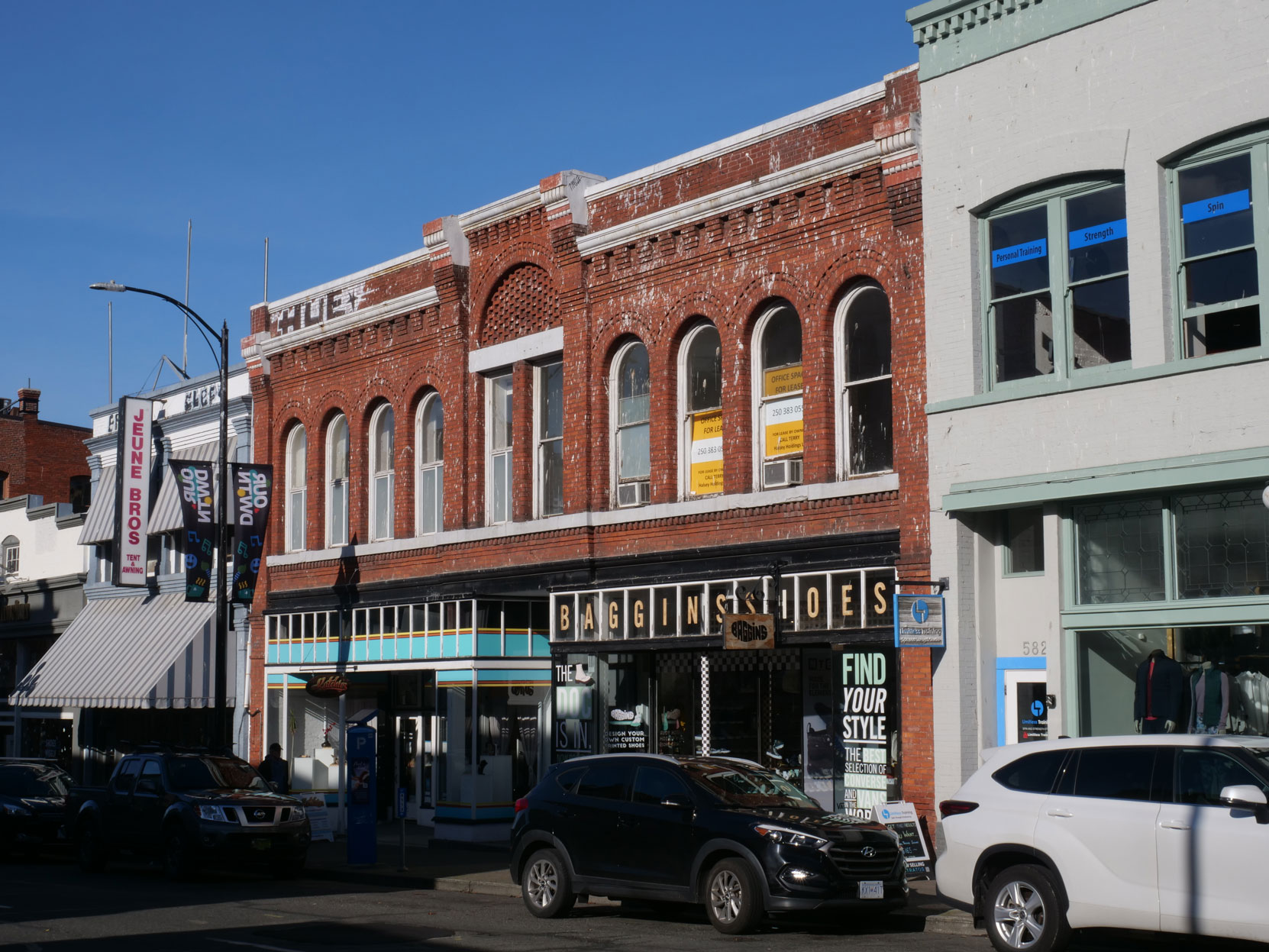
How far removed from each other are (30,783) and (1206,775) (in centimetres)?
1935

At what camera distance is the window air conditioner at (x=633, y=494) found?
22078 millimetres

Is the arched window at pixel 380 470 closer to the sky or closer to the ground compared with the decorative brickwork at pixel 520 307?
closer to the ground

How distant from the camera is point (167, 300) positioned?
24.0 m

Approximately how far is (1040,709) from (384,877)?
852 cm

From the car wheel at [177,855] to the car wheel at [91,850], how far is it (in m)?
1.78

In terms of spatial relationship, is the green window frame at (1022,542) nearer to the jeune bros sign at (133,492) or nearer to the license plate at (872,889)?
the license plate at (872,889)

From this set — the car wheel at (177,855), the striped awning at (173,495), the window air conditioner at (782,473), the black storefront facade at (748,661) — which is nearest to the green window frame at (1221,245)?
the black storefront facade at (748,661)

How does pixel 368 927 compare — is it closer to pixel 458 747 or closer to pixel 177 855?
pixel 177 855

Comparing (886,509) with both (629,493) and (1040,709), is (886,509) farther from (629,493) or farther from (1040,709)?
(629,493)

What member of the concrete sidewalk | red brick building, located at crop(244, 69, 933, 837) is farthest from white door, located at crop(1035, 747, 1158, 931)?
red brick building, located at crop(244, 69, 933, 837)

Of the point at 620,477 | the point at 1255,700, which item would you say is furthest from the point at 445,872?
the point at 1255,700

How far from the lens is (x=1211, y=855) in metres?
10.4

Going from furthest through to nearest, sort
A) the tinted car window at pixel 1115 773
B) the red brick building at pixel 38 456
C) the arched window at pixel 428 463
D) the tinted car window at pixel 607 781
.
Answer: the red brick building at pixel 38 456, the arched window at pixel 428 463, the tinted car window at pixel 607 781, the tinted car window at pixel 1115 773

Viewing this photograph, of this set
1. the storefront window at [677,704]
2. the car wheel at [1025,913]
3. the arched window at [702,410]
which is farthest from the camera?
the storefront window at [677,704]
